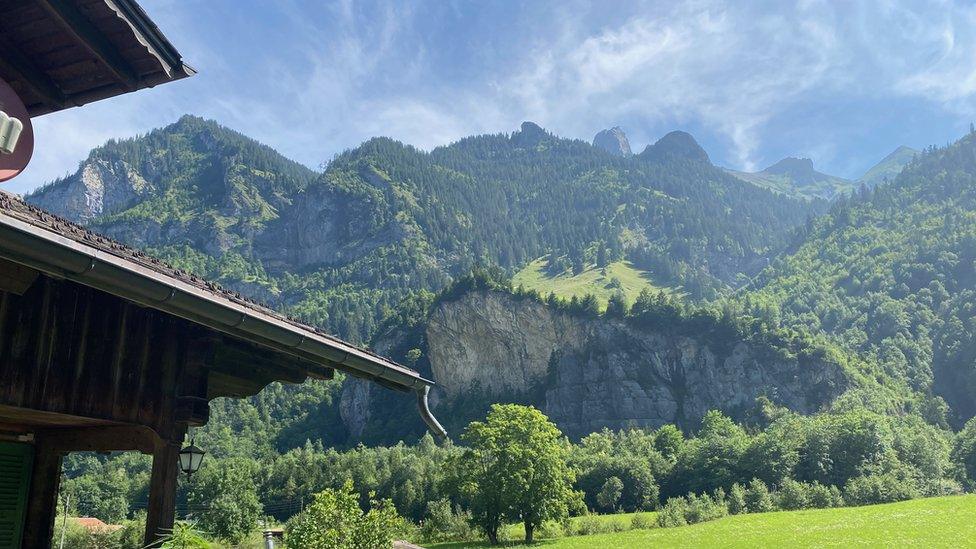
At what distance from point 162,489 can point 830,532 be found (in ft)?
112

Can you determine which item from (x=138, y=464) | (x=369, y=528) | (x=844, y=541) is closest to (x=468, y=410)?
(x=138, y=464)

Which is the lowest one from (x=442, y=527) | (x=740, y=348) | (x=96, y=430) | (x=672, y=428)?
(x=442, y=527)

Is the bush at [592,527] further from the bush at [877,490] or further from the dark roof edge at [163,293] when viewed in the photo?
the dark roof edge at [163,293]

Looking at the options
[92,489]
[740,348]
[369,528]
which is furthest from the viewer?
[740,348]

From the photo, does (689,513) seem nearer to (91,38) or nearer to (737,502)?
(737,502)

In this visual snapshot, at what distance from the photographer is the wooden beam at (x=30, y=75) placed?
16.0 feet

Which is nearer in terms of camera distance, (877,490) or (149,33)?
(149,33)

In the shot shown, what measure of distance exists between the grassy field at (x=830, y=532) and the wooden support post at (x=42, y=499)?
2859cm

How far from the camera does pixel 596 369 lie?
122 meters

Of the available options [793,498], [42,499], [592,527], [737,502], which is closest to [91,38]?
[42,499]

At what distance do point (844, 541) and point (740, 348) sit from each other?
95475 millimetres

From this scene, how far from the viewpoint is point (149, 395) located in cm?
603

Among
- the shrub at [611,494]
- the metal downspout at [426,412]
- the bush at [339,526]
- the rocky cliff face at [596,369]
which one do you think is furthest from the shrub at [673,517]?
the rocky cliff face at [596,369]

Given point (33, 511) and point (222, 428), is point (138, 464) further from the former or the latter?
point (33, 511)
